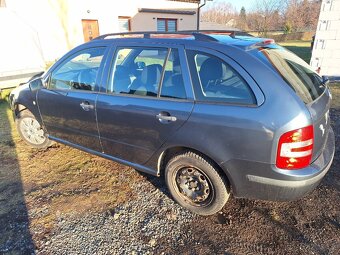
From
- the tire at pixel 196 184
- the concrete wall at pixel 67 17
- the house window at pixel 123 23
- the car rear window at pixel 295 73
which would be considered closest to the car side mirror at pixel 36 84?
the tire at pixel 196 184

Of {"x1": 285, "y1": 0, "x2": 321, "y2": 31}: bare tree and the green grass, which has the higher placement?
{"x1": 285, "y1": 0, "x2": 321, "y2": 31}: bare tree

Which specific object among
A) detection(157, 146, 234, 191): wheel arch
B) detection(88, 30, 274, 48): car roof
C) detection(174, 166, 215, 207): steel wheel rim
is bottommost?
detection(174, 166, 215, 207): steel wheel rim

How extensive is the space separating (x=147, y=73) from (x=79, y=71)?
111 centimetres

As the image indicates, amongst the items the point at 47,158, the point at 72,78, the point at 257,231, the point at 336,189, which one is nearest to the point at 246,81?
the point at 257,231

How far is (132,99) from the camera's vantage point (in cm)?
272

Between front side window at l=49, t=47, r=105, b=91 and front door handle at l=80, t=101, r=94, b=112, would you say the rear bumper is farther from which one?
front side window at l=49, t=47, r=105, b=91

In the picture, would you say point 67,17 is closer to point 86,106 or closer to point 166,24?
point 166,24

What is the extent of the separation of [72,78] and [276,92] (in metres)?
2.54

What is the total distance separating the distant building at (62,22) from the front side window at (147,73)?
609cm

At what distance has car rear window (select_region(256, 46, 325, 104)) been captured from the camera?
7.07 feet

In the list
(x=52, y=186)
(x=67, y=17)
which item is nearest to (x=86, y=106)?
(x=52, y=186)

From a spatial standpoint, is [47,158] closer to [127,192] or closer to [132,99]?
[127,192]

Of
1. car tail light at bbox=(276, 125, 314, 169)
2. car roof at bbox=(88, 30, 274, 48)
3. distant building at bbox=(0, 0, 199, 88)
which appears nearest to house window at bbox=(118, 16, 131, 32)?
distant building at bbox=(0, 0, 199, 88)

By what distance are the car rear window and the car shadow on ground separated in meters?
2.74
